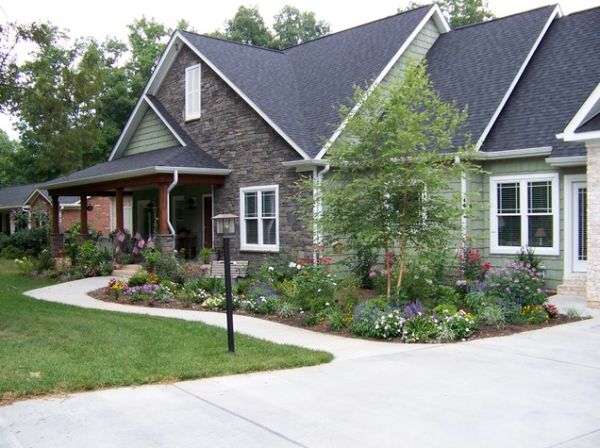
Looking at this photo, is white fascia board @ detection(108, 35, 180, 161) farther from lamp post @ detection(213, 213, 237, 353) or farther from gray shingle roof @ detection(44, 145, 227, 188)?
lamp post @ detection(213, 213, 237, 353)

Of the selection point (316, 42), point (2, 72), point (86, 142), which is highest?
point (316, 42)

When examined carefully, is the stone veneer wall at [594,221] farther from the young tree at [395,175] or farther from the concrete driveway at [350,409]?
the concrete driveway at [350,409]

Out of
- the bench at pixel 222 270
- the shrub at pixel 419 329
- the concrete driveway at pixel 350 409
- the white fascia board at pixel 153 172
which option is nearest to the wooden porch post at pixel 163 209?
the white fascia board at pixel 153 172

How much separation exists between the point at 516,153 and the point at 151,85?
12.7 meters

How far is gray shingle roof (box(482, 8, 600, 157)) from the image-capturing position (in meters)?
14.1

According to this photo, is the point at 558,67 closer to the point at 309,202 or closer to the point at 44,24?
the point at 309,202

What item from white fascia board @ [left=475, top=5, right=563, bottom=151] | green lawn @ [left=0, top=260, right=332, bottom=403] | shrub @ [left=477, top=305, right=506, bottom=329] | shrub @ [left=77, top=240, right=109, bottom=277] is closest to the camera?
green lawn @ [left=0, top=260, right=332, bottom=403]

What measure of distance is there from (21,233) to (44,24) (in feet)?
72.0

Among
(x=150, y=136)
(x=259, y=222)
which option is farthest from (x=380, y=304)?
(x=150, y=136)

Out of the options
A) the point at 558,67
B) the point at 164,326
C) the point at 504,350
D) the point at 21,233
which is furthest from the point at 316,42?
the point at 21,233

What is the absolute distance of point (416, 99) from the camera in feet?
34.0

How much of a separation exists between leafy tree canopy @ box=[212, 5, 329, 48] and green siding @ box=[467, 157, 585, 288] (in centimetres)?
2843

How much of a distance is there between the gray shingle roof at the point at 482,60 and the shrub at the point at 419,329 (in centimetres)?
647

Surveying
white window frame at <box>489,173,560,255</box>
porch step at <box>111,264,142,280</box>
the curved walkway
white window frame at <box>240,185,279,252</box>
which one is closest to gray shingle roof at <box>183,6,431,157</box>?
white window frame at <box>240,185,279,252</box>
